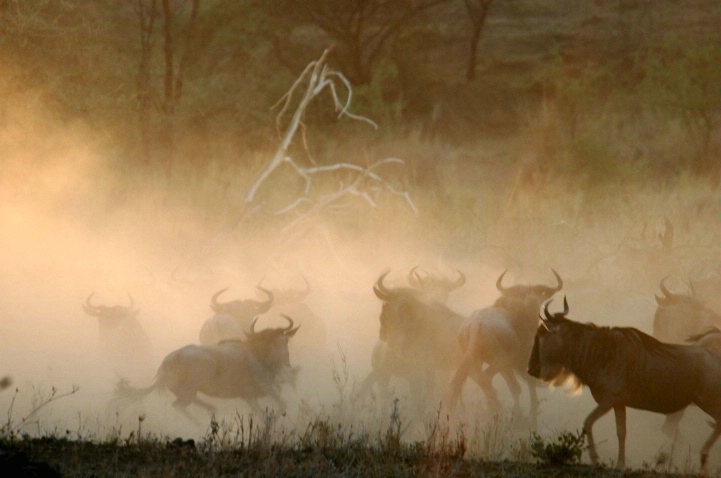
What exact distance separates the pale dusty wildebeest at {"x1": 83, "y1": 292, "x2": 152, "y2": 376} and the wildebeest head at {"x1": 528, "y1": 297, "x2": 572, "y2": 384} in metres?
5.85

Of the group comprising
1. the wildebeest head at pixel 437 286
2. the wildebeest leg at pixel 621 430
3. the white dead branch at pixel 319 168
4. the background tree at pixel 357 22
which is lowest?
the wildebeest leg at pixel 621 430

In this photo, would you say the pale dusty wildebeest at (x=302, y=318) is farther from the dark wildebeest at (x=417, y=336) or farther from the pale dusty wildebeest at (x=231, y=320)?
the dark wildebeest at (x=417, y=336)

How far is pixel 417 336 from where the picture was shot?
1151cm

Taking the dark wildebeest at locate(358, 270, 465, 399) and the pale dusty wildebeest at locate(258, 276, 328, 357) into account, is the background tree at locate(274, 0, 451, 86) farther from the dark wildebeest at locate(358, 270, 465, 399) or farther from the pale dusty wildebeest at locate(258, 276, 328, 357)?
the dark wildebeest at locate(358, 270, 465, 399)

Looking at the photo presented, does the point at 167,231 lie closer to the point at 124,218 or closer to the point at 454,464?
the point at 124,218

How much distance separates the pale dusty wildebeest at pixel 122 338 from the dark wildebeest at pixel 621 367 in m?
5.92

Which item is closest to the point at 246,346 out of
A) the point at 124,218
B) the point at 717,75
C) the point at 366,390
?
the point at 366,390

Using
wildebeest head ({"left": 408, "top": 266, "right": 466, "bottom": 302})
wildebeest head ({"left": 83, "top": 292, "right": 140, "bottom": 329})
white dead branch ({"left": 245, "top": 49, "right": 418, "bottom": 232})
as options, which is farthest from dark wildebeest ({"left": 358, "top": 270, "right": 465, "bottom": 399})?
white dead branch ({"left": 245, "top": 49, "right": 418, "bottom": 232})

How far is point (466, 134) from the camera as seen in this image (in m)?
16.8

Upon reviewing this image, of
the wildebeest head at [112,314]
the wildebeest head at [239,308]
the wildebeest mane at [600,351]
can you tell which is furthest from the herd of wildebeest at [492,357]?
the wildebeest head at [112,314]

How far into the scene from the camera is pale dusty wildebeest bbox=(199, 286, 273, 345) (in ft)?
41.1

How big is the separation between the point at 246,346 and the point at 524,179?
254 inches

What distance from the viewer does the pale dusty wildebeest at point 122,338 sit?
43.8 feet

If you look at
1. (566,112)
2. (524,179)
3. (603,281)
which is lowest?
(603,281)
